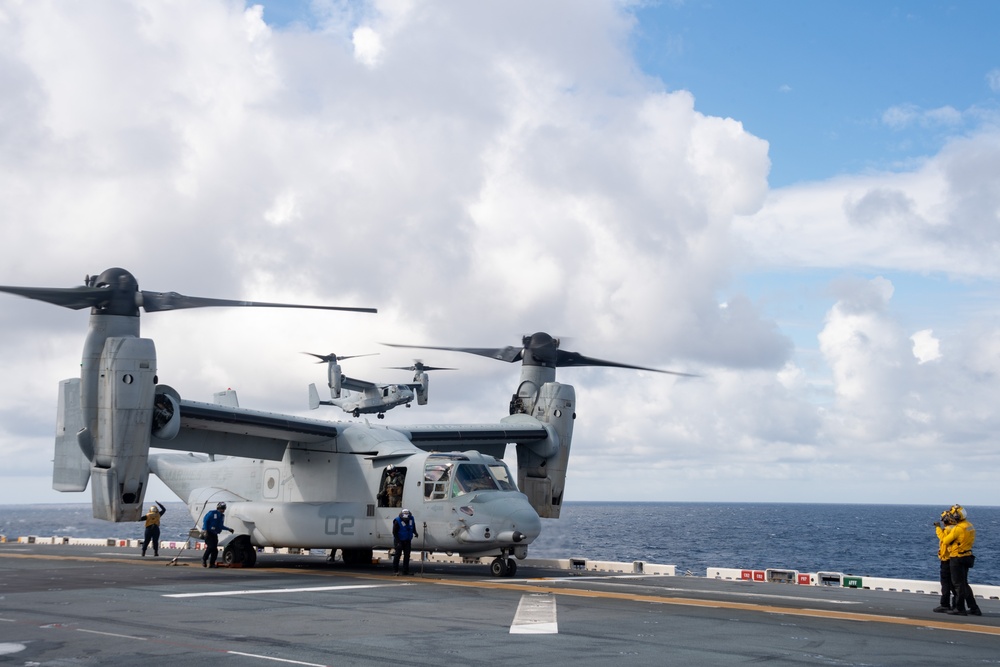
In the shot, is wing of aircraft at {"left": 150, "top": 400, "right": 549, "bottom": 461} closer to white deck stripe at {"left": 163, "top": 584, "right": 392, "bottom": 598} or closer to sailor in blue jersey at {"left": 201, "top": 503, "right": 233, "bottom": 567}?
sailor in blue jersey at {"left": 201, "top": 503, "right": 233, "bottom": 567}

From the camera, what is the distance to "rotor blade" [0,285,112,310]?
21312 millimetres

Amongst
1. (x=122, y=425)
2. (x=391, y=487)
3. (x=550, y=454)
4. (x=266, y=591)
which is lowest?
(x=266, y=591)

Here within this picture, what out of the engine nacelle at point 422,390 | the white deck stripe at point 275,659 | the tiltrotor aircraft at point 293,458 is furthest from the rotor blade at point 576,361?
the engine nacelle at point 422,390

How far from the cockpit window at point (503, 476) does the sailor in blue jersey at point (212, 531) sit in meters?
6.97

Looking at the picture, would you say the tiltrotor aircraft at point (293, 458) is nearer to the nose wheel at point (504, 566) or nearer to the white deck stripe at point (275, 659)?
the nose wheel at point (504, 566)

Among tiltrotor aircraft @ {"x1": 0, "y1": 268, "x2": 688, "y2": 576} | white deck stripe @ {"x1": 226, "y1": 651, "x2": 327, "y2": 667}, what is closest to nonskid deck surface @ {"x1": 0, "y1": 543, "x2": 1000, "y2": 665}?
white deck stripe @ {"x1": 226, "y1": 651, "x2": 327, "y2": 667}

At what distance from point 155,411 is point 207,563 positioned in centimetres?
496

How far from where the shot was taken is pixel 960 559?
51.0 feet

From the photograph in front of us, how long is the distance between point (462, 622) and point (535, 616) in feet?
4.08

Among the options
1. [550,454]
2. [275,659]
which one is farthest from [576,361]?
[275,659]

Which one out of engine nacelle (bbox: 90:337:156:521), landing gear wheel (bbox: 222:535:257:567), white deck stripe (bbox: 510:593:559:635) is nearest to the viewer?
white deck stripe (bbox: 510:593:559:635)

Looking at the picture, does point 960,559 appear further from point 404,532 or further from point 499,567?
point 404,532

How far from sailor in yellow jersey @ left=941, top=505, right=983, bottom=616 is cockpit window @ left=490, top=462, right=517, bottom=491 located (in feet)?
32.6

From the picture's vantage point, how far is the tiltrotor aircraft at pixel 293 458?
20953 mm
